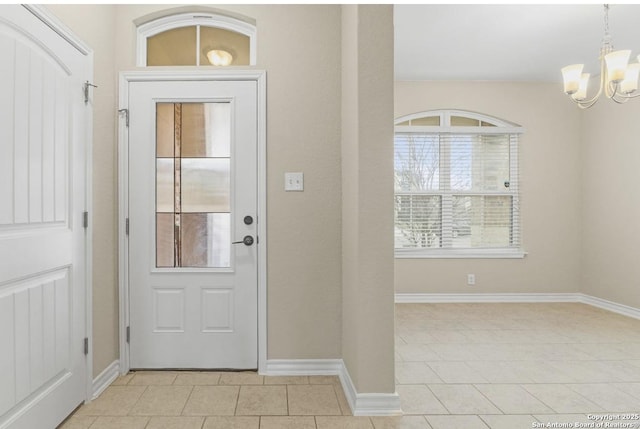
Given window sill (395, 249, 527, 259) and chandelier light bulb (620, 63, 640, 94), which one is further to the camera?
window sill (395, 249, 527, 259)

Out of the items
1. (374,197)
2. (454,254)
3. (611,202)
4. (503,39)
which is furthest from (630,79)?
(454,254)

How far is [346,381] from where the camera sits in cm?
238

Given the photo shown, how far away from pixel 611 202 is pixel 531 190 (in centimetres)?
81

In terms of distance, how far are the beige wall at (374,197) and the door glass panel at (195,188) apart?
3.29 ft

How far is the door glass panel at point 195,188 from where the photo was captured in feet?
8.70

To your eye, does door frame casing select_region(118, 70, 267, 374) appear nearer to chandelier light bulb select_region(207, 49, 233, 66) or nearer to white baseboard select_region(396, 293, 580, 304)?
chandelier light bulb select_region(207, 49, 233, 66)

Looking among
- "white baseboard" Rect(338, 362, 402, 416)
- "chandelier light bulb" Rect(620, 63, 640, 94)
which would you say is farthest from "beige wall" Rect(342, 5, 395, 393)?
"chandelier light bulb" Rect(620, 63, 640, 94)

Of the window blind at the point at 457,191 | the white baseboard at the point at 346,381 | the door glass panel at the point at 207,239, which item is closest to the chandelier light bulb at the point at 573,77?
the window blind at the point at 457,191

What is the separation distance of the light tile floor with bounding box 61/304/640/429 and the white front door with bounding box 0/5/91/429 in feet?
1.18

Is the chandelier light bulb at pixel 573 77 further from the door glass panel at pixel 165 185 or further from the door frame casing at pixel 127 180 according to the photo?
the door glass panel at pixel 165 185

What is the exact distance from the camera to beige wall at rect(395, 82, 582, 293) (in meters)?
4.83

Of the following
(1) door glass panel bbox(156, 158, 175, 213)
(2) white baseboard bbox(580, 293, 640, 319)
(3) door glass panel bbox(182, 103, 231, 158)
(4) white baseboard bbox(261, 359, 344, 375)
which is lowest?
(2) white baseboard bbox(580, 293, 640, 319)

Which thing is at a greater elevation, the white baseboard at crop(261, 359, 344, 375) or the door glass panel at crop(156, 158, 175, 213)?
the door glass panel at crop(156, 158, 175, 213)

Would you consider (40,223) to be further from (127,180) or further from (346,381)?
(346,381)
